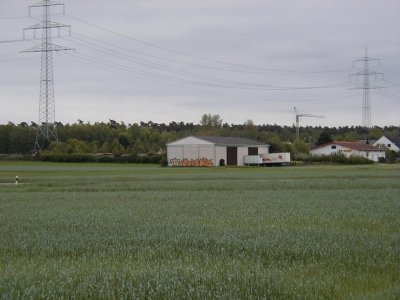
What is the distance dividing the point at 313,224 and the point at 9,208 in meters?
12.9

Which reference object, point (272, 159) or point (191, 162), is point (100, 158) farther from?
point (272, 159)

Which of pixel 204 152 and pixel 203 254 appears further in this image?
pixel 204 152

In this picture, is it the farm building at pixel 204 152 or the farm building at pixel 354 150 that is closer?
the farm building at pixel 204 152

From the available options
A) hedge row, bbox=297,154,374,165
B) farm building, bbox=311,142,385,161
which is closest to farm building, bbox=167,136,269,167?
hedge row, bbox=297,154,374,165

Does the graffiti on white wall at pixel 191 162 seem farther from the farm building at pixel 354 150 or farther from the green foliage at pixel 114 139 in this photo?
the farm building at pixel 354 150

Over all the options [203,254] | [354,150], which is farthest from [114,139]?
[203,254]

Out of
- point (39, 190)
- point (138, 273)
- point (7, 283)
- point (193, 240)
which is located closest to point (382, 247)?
point (193, 240)

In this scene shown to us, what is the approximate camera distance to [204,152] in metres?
97.8

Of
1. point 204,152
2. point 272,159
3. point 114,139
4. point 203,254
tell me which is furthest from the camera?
point 114,139

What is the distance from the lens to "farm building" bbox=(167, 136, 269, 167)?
97.2 metres

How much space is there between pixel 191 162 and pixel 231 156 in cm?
750

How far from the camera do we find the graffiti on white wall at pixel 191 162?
318 feet

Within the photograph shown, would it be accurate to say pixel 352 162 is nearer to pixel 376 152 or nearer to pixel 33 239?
pixel 376 152

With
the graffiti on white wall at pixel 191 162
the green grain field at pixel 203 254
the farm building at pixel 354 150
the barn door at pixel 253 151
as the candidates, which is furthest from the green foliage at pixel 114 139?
the green grain field at pixel 203 254
